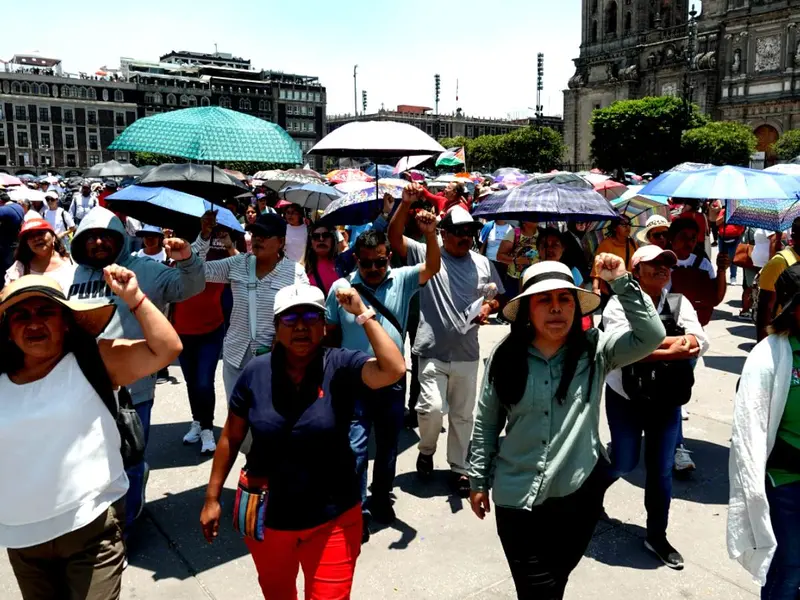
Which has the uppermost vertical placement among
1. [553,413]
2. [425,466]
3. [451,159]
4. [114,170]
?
[451,159]

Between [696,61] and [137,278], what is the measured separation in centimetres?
6838

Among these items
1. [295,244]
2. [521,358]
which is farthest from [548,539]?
[295,244]

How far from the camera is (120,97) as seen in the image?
323 feet

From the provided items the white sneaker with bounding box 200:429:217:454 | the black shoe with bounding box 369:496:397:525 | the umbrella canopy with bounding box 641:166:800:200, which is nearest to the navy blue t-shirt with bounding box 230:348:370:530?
the black shoe with bounding box 369:496:397:525

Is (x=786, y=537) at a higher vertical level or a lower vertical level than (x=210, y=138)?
lower

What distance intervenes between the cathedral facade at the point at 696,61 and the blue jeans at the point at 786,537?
4377cm

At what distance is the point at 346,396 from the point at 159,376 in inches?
219

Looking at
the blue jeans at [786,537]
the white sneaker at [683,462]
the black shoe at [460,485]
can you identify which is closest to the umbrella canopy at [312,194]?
the black shoe at [460,485]

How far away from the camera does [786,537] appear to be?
278cm

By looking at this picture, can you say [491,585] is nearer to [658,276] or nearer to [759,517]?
[759,517]

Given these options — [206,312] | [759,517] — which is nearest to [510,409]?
[759,517]

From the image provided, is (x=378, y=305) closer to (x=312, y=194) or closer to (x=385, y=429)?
(x=385, y=429)

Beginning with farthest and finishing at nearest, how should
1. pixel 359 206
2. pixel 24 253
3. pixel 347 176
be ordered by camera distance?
pixel 347 176 < pixel 359 206 < pixel 24 253

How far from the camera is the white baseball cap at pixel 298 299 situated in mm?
2740
